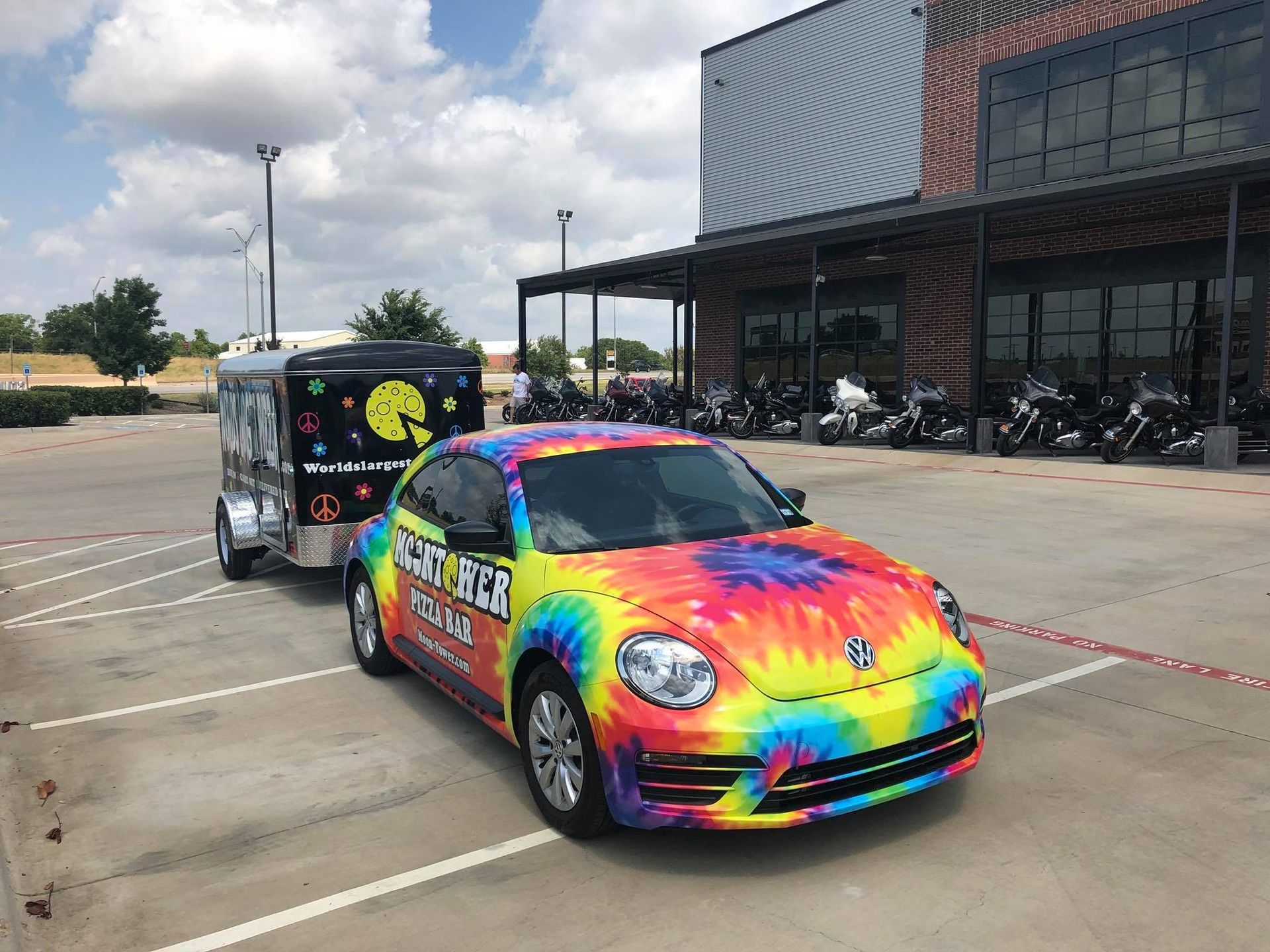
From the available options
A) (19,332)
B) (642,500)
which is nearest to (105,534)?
(642,500)

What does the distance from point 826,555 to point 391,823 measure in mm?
2164

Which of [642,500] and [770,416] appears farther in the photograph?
[770,416]

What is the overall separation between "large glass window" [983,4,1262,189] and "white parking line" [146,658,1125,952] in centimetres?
2025

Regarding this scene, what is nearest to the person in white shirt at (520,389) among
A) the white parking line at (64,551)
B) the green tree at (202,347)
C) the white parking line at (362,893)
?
the white parking line at (64,551)

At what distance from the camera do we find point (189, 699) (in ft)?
19.3

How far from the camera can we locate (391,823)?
4.17 m

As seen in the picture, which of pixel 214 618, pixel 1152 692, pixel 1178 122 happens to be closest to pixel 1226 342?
pixel 1178 122

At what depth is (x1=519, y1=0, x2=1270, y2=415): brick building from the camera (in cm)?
1842

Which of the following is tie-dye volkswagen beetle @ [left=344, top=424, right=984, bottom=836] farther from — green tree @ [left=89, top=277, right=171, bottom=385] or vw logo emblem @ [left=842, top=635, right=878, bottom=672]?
green tree @ [left=89, top=277, right=171, bottom=385]

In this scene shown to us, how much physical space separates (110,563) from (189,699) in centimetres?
522

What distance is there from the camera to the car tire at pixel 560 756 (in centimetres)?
376

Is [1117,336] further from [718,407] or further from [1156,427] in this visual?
[718,407]

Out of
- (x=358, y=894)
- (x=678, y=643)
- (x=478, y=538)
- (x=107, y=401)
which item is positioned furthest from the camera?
Result: (x=107, y=401)

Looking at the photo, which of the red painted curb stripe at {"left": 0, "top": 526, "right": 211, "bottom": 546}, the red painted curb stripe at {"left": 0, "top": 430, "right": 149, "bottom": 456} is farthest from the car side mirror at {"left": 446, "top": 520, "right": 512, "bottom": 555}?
the red painted curb stripe at {"left": 0, "top": 430, "right": 149, "bottom": 456}
